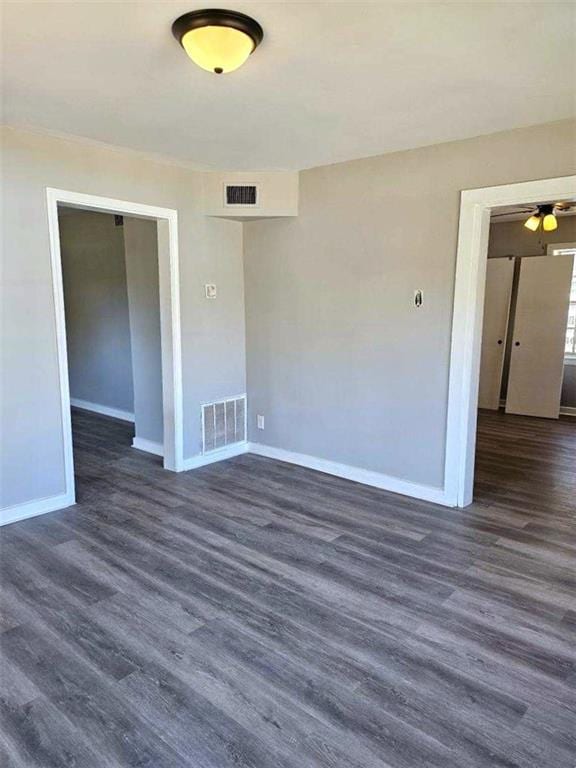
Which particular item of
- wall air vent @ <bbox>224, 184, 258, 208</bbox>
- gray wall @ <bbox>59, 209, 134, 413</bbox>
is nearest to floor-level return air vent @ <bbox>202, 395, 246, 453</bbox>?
wall air vent @ <bbox>224, 184, 258, 208</bbox>

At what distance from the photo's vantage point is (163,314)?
168 inches

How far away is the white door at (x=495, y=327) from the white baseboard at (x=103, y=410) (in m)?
4.84

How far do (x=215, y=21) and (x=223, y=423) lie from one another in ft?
11.0

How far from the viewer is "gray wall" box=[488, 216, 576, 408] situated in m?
6.68

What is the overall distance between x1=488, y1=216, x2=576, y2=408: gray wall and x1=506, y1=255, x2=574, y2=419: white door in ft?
0.92

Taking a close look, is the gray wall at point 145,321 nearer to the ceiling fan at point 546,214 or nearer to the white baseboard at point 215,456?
the white baseboard at point 215,456

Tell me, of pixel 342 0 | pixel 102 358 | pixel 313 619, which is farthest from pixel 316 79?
pixel 102 358

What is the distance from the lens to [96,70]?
239 cm

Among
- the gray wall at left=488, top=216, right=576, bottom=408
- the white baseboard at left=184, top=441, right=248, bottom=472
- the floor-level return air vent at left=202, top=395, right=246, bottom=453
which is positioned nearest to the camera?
the white baseboard at left=184, top=441, right=248, bottom=472

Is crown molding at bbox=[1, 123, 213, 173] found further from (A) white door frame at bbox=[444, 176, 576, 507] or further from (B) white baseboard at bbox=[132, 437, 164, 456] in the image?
(B) white baseboard at bbox=[132, 437, 164, 456]

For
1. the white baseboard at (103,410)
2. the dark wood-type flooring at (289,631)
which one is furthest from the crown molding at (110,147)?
the white baseboard at (103,410)

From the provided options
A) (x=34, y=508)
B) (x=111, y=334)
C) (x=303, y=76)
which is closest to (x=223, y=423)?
(x=34, y=508)

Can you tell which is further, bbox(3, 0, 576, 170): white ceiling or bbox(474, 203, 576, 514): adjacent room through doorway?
bbox(474, 203, 576, 514): adjacent room through doorway

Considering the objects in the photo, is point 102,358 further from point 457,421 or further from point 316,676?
point 316,676
